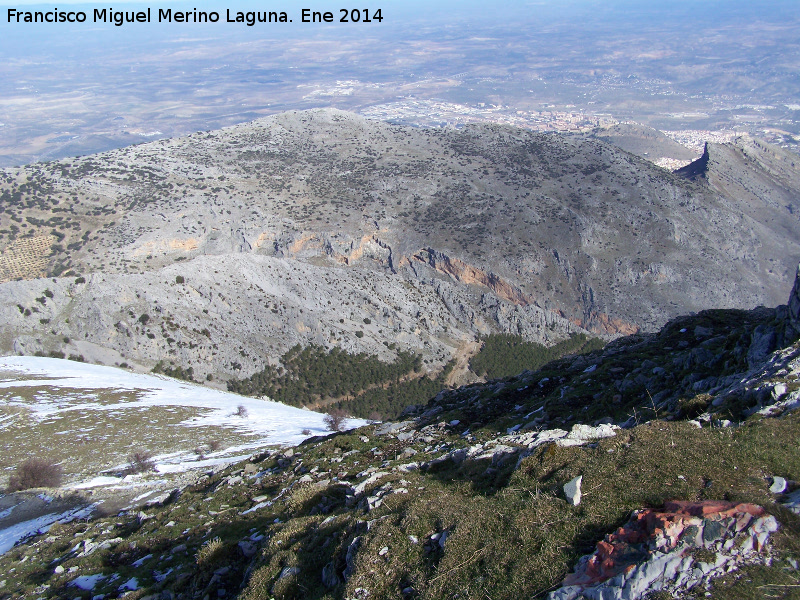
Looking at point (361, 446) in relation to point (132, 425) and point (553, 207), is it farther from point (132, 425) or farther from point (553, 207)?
point (553, 207)

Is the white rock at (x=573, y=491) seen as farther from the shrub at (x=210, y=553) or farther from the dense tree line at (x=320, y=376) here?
the dense tree line at (x=320, y=376)

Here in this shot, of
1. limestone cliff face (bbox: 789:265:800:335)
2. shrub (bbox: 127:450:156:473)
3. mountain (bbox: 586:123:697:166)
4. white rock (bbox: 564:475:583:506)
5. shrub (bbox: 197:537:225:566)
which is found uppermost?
mountain (bbox: 586:123:697:166)

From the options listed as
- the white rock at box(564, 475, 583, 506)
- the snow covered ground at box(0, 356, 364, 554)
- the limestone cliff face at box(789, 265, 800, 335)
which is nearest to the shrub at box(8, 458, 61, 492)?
the snow covered ground at box(0, 356, 364, 554)

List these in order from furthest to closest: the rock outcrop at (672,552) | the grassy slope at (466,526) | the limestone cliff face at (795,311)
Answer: the limestone cliff face at (795,311), the grassy slope at (466,526), the rock outcrop at (672,552)

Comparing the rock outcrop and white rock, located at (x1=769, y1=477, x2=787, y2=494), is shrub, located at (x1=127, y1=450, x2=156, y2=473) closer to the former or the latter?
the rock outcrop

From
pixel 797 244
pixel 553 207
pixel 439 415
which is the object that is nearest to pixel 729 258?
pixel 797 244

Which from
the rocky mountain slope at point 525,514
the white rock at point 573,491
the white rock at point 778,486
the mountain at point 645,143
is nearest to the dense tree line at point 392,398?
the rocky mountain slope at point 525,514

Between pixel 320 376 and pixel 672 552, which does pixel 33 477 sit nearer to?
pixel 672 552
